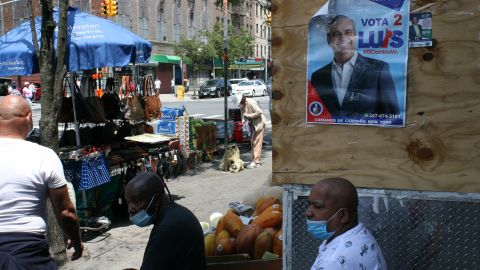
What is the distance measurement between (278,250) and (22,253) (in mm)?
1956

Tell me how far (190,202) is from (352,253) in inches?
246

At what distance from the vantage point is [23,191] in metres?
2.95

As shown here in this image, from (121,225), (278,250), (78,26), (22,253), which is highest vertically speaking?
(78,26)

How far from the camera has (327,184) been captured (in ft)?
7.34

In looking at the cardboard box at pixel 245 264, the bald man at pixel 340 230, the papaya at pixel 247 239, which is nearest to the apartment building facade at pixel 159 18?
the papaya at pixel 247 239

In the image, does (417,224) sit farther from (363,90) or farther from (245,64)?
(245,64)

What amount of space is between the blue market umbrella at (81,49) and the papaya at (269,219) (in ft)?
11.3

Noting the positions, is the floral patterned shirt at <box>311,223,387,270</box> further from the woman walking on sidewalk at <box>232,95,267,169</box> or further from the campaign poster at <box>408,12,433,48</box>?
the woman walking on sidewalk at <box>232,95,267,169</box>

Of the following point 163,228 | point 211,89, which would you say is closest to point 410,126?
point 163,228

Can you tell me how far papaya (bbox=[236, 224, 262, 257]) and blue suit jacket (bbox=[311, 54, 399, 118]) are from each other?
1.80 meters

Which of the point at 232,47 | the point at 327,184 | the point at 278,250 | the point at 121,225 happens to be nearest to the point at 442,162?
the point at 327,184

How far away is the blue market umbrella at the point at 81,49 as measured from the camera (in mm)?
6711

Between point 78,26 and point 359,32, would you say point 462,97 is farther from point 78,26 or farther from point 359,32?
point 78,26

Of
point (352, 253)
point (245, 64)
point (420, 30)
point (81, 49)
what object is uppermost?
point (245, 64)
